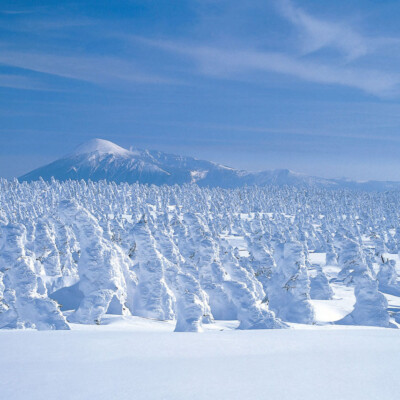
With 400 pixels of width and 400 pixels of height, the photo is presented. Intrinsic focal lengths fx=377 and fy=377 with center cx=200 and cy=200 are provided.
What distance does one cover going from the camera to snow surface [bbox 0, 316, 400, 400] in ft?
13.8

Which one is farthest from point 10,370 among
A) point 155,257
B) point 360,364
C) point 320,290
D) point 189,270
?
point 320,290

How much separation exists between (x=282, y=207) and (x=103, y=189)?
65.5 meters

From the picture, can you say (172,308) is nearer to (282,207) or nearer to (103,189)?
(282,207)

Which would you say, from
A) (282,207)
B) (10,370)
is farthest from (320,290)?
(282,207)

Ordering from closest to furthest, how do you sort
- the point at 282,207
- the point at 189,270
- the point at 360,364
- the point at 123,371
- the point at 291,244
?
the point at 123,371 → the point at 360,364 → the point at 189,270 → the point at 291,244 → the point at 282,207

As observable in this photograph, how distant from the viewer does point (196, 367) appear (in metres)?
5.00

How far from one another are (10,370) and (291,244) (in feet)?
60.9

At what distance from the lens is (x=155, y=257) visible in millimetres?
18688

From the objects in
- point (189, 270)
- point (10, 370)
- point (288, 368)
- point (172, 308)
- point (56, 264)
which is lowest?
point (56, 264)

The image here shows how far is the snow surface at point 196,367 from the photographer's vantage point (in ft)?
13.8

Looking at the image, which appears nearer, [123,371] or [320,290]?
[123,371]

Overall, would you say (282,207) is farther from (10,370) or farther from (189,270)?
(10,370)

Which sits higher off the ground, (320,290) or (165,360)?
(165,360)

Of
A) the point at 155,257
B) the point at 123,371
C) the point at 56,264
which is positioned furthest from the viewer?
the point at 56,264
